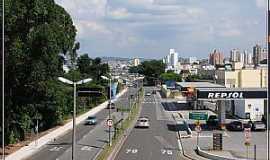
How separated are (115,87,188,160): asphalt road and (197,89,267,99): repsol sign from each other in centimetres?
549

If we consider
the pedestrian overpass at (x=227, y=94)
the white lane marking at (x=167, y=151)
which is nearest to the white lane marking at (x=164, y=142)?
the white lane marking at (x=167, y=151)

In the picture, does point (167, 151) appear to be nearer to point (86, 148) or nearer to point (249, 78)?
point (86, 148)

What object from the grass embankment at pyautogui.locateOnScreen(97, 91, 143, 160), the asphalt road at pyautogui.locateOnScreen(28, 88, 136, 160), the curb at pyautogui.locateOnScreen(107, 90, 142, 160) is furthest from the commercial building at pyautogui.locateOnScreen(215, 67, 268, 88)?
the asphalt road at pyautogui.locateOnScreen(28, 88, 136, 160)

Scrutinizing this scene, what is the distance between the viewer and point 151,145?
5672 cm

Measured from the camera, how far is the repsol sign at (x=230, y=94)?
216 feet

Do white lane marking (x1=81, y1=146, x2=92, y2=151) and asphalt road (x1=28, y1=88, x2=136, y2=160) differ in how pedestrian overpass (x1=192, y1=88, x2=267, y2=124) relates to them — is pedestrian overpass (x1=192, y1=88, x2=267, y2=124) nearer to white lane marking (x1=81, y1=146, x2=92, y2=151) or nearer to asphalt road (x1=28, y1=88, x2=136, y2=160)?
asphalt road (x1=28, y1=88, x2=136, y2=160)

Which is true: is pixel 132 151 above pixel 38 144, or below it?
below

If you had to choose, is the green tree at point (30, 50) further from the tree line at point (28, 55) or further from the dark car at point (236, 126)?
the dark car at point (236, 126)

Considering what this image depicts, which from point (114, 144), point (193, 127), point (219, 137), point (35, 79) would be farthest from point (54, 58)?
point (193, 127)

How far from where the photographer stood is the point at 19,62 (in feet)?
166

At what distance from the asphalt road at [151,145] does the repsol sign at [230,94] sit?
549 cm

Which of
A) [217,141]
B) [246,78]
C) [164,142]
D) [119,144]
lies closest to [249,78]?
[246,78]

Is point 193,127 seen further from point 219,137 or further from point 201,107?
point 201,107

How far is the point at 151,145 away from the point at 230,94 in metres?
13.8
